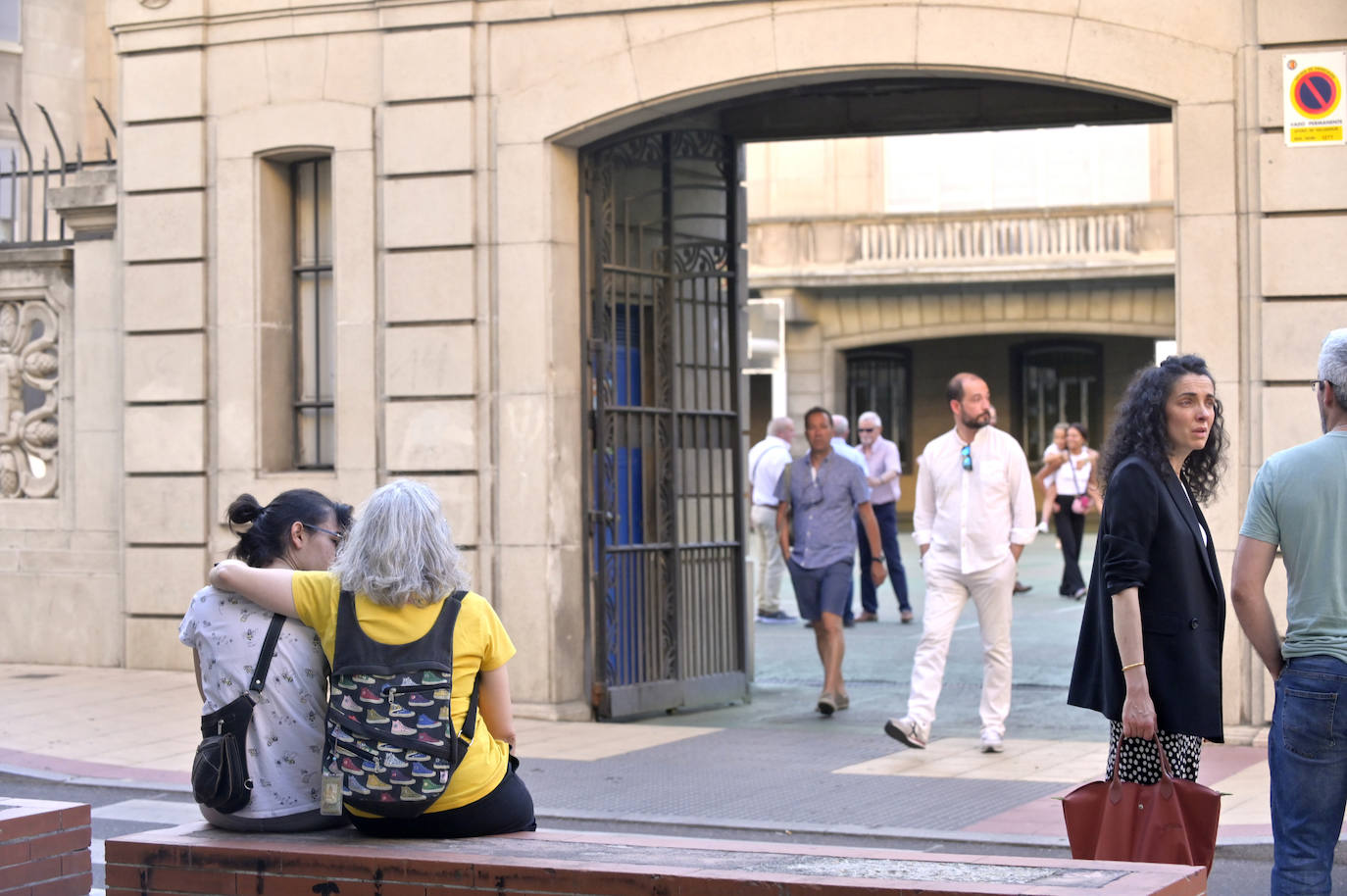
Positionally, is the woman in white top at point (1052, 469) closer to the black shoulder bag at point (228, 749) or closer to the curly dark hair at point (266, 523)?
the curly dark hair at point (266, 523)

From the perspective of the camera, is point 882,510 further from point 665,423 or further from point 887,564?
point 665,423

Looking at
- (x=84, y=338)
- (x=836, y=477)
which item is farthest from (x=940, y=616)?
(x=84, y=338)

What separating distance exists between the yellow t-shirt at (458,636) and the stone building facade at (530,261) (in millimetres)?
5847

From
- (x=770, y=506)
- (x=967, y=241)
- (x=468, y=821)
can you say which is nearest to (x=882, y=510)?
(x=770, y=506)

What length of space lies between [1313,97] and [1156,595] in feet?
17.1

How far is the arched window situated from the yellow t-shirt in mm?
30620

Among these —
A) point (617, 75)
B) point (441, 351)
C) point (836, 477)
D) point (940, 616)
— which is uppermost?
point (617, 75)

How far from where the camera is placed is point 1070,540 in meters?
18.1

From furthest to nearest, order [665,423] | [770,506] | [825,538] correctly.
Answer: [770,506], [665,423], [825,538]

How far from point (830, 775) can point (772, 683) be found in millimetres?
3876

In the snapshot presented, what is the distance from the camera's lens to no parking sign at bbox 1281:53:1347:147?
9.29m

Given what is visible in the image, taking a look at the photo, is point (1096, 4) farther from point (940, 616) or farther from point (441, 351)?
point (441, 351)

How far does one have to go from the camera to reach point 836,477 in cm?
1121

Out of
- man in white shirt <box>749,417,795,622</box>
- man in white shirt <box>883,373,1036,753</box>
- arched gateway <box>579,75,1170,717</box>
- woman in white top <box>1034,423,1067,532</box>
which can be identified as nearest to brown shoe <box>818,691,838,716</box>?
arched gateway <box>579,75,1170,717</box>
